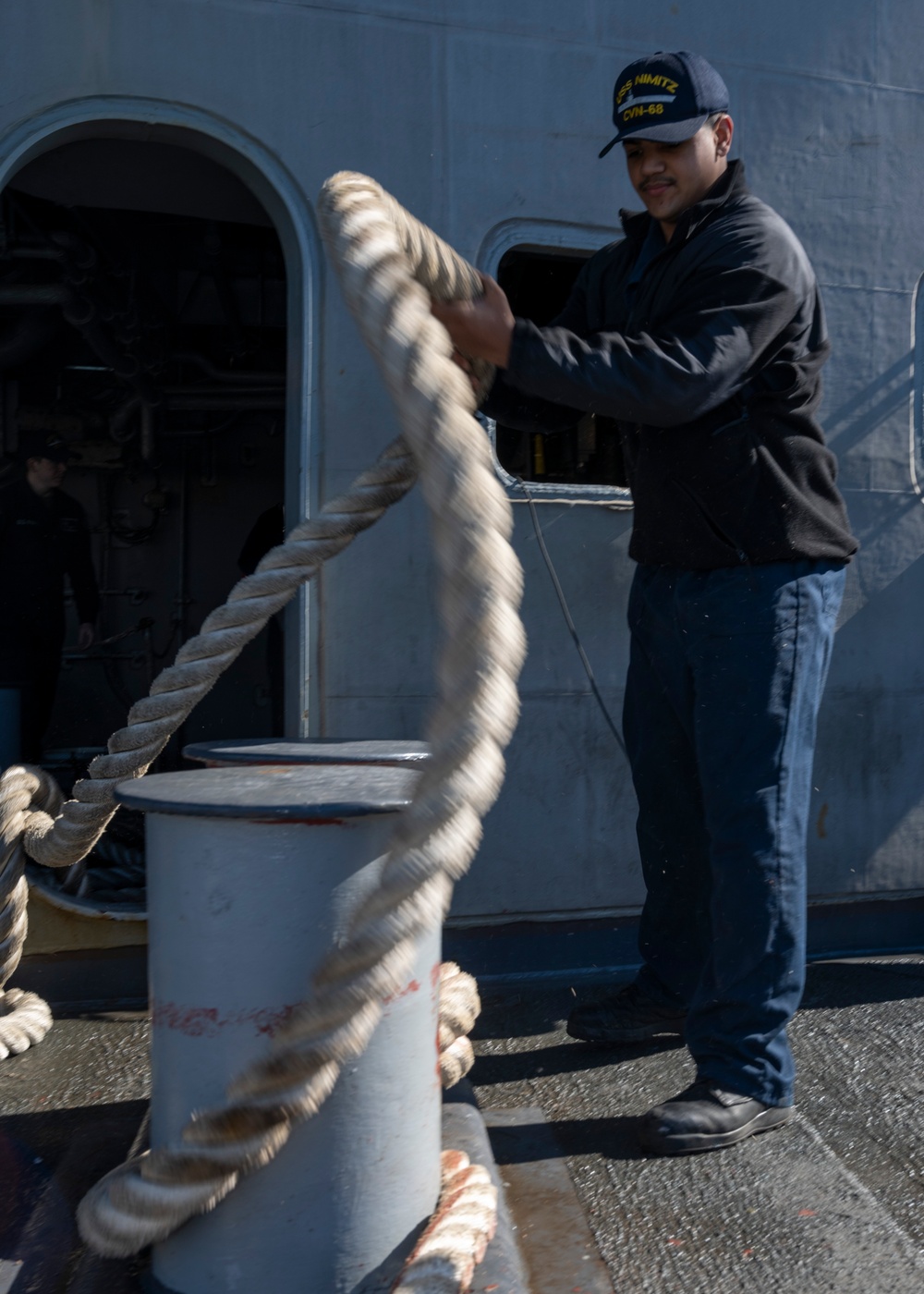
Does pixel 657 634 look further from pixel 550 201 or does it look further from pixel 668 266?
pixel 550 201

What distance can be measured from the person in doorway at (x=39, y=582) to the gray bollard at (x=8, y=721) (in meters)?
1.51

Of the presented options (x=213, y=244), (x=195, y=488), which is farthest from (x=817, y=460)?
(x=195, y=488)

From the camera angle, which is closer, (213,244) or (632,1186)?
(632,1186)

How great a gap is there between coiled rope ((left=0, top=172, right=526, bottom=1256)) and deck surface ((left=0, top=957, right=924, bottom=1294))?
0.92 ft

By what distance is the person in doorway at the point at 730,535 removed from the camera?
78.1 inches

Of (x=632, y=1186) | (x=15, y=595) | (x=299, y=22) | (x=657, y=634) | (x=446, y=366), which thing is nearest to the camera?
(x=446, y=366)

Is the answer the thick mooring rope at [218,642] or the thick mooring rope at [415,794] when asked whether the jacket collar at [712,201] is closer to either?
the thick mooring rope at [218,642]

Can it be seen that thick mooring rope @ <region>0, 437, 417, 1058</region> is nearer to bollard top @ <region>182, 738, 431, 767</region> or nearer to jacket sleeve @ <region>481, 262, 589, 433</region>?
bollard top @ <region>182, 738, 431, 767</region>

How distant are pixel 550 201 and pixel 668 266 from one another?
94 centimetres

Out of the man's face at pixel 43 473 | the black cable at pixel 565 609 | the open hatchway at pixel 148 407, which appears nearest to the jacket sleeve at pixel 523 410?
the black cable at pixel 565 609

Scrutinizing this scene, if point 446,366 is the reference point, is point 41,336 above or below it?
above

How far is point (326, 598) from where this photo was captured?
2.86 meters

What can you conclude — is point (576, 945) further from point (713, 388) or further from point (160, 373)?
point (160, 373)

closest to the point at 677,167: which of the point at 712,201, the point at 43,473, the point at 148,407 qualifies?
the point at 712,201
